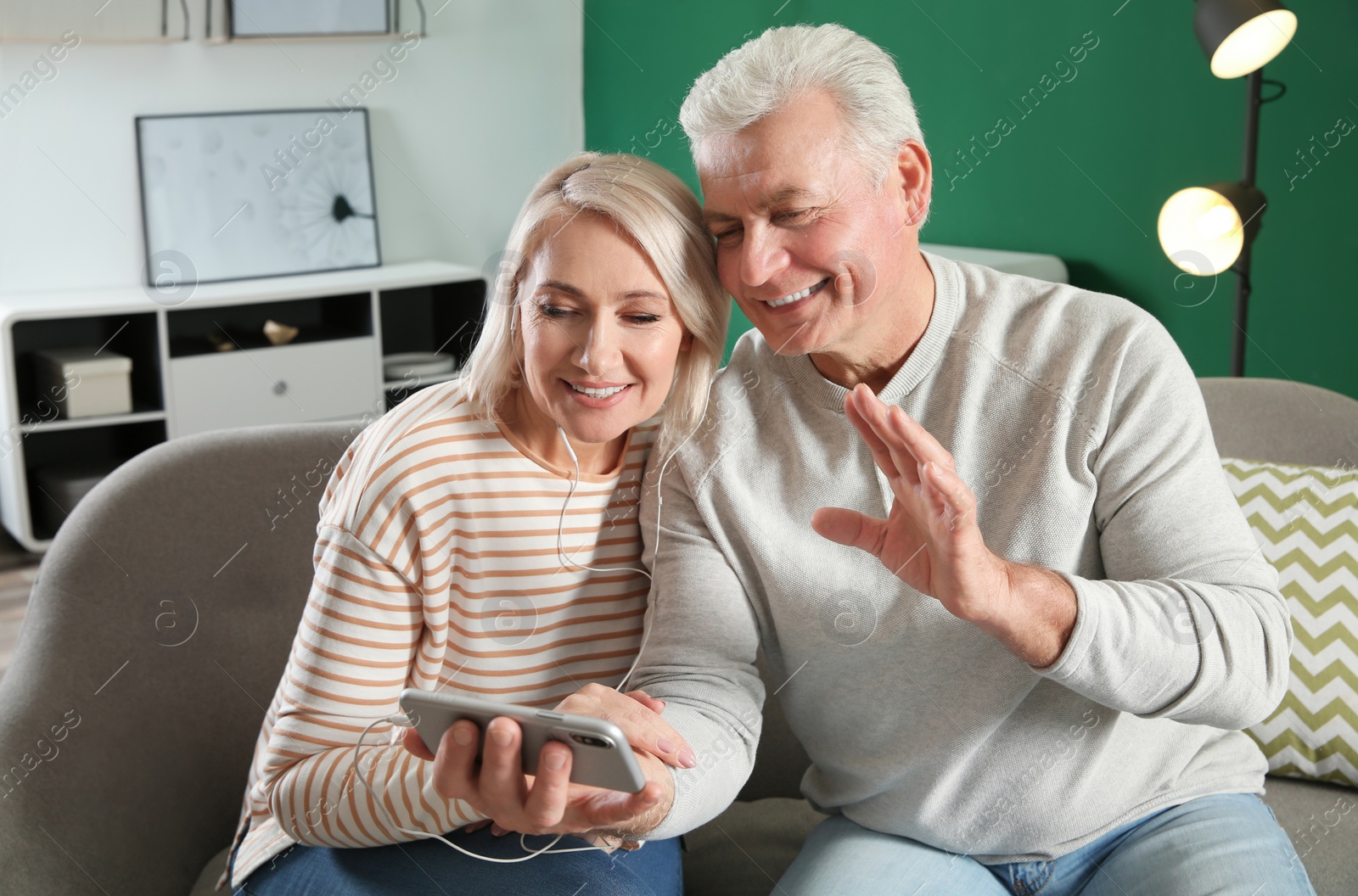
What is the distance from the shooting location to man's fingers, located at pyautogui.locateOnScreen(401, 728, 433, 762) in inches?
39.7

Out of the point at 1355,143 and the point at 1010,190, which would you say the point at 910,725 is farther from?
the point at 1010,190

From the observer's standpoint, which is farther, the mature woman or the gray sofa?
the gray sofa

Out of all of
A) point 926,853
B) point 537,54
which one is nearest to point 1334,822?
point 926,853

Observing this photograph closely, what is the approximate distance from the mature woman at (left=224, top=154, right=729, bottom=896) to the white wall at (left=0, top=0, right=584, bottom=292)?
3.28 meters

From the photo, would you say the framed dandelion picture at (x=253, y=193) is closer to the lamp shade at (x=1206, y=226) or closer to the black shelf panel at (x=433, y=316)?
the black shelf panel at (x=433, y=316)

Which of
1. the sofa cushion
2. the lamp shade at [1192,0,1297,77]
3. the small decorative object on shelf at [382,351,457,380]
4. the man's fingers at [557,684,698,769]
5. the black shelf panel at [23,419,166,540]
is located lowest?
the black shelf panel at [23,419,166,540]

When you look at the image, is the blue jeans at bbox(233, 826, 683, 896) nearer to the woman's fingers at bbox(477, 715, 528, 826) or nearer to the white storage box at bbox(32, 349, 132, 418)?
the woman's fingers at bbox(477, 715, 528, 826)

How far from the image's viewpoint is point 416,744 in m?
1.01

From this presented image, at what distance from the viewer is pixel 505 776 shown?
0.93 meters

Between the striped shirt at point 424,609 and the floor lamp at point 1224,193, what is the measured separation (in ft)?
4.41

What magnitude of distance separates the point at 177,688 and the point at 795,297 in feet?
2.98

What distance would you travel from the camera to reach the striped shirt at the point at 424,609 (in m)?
1.14

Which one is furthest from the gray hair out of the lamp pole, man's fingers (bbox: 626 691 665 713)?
the lamp pole

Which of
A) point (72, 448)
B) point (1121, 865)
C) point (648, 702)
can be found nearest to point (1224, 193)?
point (1121, 865)
